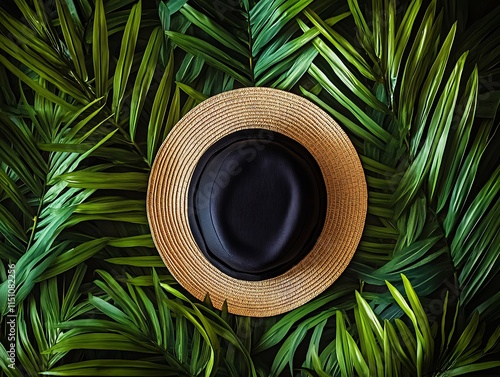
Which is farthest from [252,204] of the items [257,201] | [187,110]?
[187,110]

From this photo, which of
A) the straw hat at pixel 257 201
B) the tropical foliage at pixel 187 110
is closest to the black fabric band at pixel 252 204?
the straw hat at pixel 257 201

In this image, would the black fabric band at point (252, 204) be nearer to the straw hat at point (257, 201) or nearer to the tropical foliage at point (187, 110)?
the straw hat at point (257, 201)

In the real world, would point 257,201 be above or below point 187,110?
below

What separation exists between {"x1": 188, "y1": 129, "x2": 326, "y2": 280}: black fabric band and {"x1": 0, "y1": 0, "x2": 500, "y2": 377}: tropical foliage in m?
0.15

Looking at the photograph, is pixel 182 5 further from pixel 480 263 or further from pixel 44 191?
pixel 480 263

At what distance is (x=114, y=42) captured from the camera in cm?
154

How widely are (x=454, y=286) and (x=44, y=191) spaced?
43.9 inches

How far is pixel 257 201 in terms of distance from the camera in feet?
4.73

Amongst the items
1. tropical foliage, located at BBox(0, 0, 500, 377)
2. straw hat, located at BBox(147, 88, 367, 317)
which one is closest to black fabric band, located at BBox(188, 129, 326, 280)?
straw hat, located at BBox(147, 88, 367, 317)

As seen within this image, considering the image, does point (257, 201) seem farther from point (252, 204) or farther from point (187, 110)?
point (187, 110)

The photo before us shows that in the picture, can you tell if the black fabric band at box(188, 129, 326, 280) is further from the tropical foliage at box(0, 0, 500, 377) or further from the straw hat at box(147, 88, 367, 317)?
the tropical foliage at box(0, 0, 500, 377)

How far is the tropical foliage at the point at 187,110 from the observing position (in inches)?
56.9

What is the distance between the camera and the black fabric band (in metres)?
1.42

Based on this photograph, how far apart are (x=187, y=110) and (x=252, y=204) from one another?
32 centimetres
